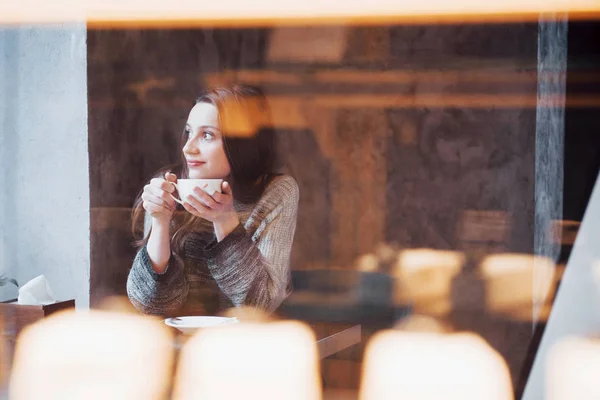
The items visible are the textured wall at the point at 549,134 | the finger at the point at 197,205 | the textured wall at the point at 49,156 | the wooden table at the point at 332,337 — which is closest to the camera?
the wooden table at the point at 332,337

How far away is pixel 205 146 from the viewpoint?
5.34 feet

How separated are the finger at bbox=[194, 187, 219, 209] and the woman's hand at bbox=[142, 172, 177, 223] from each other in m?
0.07

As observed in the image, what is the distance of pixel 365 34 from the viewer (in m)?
1.52

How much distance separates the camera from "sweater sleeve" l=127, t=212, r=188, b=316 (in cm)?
162

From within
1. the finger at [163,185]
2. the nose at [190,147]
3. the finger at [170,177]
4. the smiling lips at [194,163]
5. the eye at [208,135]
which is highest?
the eye at [208,135]

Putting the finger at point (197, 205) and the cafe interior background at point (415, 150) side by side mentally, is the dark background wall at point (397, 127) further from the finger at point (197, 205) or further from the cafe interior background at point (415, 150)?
the finger at point (197, 205)

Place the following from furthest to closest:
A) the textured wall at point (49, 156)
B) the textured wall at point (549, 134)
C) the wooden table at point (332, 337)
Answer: the textured wall at point (49, 156)
the textured wall at point (549, 134)
the wooden table at point (332, 337)

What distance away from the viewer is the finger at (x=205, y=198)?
62.7 inches

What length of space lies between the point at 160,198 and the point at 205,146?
167mm

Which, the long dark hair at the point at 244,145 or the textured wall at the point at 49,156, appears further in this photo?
the textured wall at the point at 49,156

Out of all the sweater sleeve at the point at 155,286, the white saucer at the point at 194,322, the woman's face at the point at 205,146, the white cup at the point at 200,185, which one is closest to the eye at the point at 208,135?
the woman's face at the point at 205,146

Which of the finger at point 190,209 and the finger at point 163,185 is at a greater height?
the finger at point 163,185

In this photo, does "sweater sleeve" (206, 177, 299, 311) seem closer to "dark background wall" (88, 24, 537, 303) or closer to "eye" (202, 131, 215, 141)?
"dark background wall" (88, 24, 537, 303)

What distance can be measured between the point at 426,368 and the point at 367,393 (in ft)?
0.48
